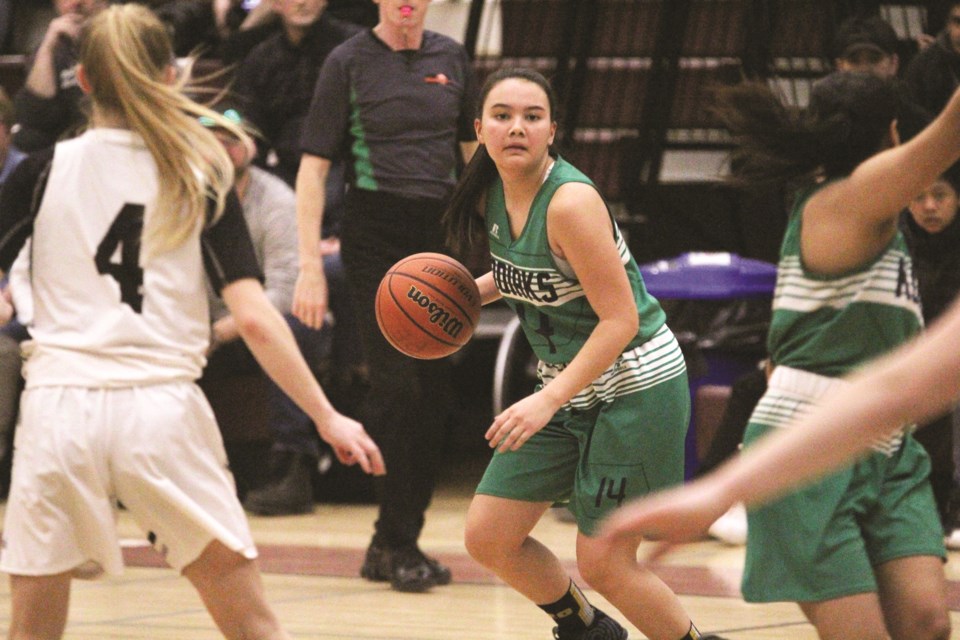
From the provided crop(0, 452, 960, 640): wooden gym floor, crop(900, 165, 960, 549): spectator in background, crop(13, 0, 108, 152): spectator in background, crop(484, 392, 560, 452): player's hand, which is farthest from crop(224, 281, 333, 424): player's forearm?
crop(13, 0, 108, 152): spectator in background

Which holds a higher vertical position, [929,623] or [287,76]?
[287,76]

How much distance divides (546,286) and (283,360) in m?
0.69

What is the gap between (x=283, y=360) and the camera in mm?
2920

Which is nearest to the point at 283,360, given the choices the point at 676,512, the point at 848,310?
the point at 848,310

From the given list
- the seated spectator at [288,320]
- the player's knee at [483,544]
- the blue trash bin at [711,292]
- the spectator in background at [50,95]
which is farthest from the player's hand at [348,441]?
the spectator in background at [50,95]

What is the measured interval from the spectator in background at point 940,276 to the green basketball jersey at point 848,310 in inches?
107

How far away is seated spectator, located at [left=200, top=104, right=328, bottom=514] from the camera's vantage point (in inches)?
253

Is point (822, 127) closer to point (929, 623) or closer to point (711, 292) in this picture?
point (929, 623)

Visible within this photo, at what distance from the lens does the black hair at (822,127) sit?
3.23 m

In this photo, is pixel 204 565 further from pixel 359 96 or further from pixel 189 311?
pixel 359 96

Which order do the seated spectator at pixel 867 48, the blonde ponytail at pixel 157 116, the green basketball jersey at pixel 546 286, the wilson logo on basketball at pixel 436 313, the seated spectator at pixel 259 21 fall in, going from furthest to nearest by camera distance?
the seated spectator at pixel 259 21, the seated spectator at pixel 867 48, the wilson logo on basketball at pixel 436 313, the green basketball jersey at pixel 546 286, the blonde ponytail at pixel 157 116

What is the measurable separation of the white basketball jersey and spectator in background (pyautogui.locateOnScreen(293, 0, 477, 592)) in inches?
79.2

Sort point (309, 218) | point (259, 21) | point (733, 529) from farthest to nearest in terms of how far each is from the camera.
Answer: point (259, 21)
point (733, 529)
point (309, 218)

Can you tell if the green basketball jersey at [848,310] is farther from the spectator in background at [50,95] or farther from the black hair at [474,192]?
the spectator in background at [50,95]
